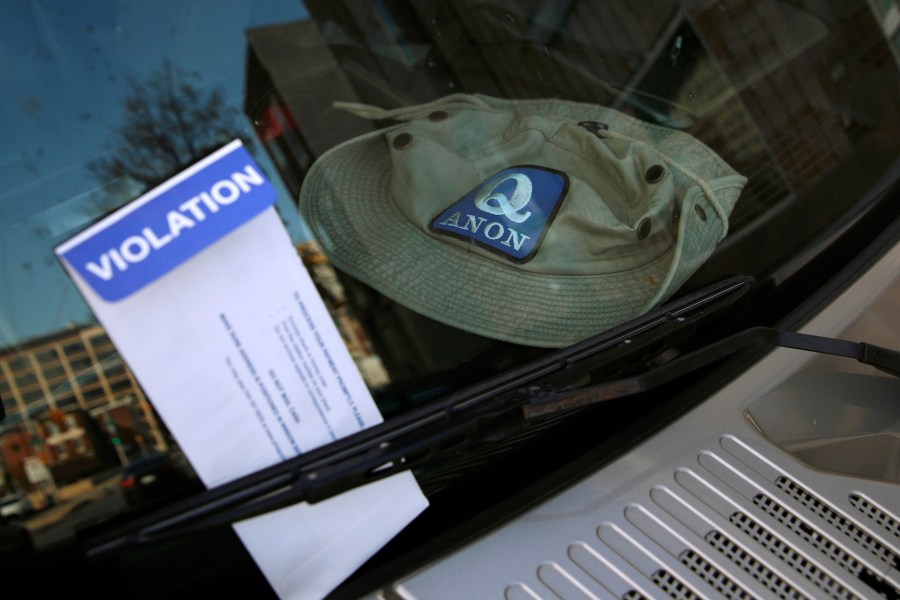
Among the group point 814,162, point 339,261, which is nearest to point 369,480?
point 339,261

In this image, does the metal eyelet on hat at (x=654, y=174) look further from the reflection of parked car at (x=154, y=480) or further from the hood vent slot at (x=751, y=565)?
the reflection of parked car at (x=154, y=480)

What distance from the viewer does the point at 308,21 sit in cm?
133

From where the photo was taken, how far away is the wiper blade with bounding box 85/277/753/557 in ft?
3.07

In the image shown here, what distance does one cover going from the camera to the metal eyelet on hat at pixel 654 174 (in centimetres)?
143

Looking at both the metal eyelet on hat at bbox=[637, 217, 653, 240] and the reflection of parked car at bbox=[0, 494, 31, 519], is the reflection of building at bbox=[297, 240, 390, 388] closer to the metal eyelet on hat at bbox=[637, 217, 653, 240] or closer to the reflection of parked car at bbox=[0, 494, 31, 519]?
the reflection of parked car at bbox=[0, 494, 31, 519]

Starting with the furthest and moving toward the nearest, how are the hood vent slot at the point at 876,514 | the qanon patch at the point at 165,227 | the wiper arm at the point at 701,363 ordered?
1. the hood vent slot at the point at 876,514
2. the wiper arm at the point at 701,363
3. the qanon patch at the point at 165,227

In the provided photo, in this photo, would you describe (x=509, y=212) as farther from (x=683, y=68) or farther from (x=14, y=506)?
(x=14, y=506)

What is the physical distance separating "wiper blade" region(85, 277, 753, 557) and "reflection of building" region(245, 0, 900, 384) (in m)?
0.46

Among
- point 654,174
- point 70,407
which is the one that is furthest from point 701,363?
point 70,407

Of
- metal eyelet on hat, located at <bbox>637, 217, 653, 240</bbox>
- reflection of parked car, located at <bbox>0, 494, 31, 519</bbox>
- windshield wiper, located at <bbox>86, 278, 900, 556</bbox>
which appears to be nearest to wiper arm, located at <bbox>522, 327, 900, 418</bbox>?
windshield wiper, located at <bbox>86, 278, 900, 556</bbox>

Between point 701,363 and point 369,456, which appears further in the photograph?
point 701,363

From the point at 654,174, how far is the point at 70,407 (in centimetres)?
106

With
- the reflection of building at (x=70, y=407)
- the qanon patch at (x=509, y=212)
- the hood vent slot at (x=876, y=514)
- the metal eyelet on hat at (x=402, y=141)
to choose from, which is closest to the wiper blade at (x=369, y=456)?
the reflection of building at (x=70, y=407)

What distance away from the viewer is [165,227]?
910 mm
